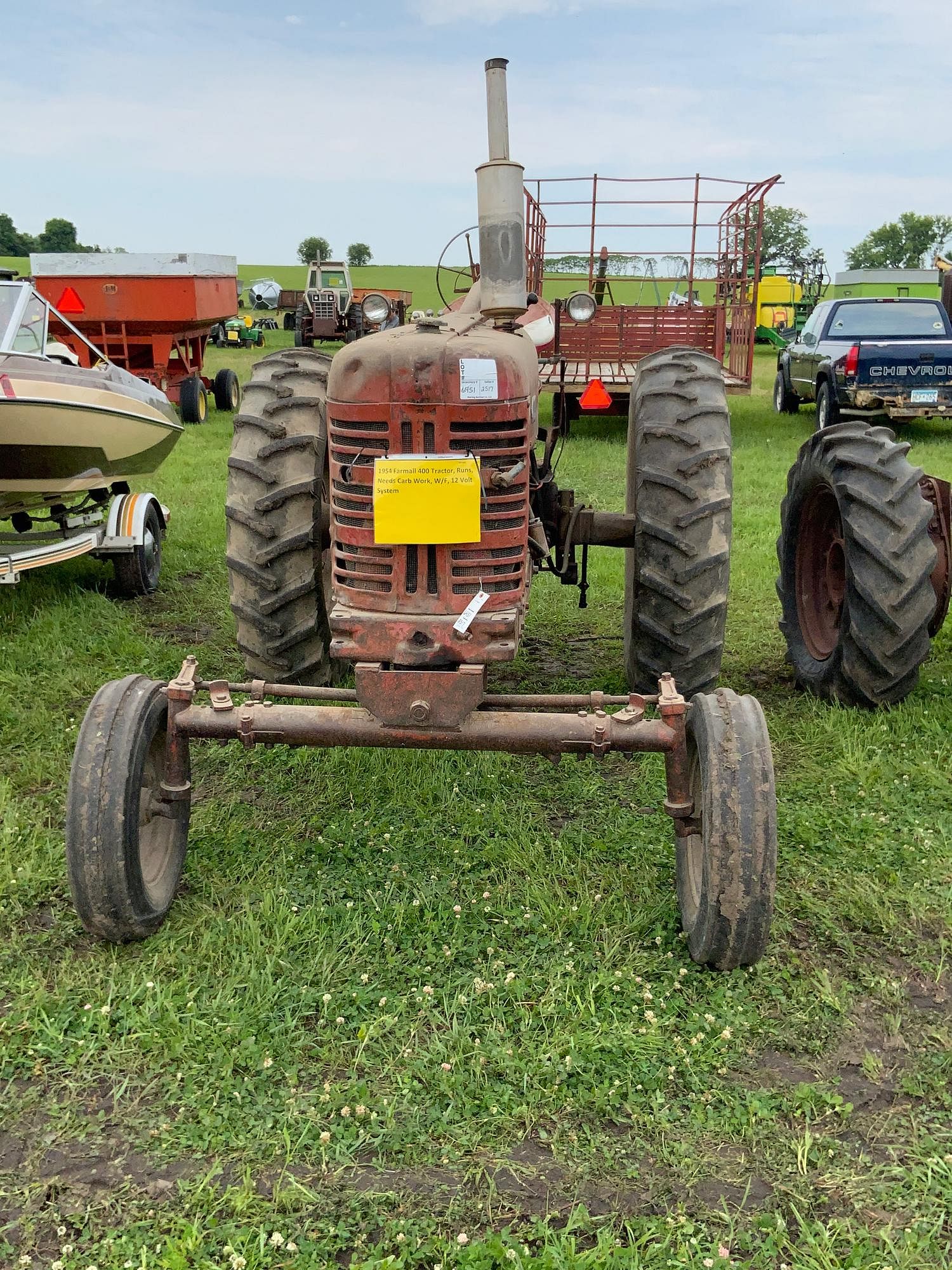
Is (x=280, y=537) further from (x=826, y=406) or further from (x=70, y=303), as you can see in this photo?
(x=826, y=406)

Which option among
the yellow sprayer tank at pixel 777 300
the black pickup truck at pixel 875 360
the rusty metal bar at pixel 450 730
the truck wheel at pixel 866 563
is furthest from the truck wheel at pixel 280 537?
the yellow sprayer tank at pixel 777 300

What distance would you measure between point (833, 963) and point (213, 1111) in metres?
1.79

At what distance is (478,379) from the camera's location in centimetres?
304

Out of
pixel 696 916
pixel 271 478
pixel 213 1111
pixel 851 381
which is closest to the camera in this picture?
pixel 213 1111

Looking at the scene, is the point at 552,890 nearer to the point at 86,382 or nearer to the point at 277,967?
the point at 277,967

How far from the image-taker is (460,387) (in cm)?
303

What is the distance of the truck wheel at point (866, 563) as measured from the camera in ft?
13.9

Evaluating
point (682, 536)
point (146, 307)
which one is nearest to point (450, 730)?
point (682, 536)

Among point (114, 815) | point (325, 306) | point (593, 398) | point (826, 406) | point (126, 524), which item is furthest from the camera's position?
point (325, 306)

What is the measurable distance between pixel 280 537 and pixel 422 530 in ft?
3.32

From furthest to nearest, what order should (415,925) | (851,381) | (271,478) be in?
(851,381)
(271,478)
(415,925)

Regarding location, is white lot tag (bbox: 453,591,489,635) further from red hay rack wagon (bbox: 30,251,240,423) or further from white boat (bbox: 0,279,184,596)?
red hay rack wagon (bbox: 30,251,240,423)

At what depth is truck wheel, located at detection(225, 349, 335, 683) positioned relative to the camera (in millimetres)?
3848

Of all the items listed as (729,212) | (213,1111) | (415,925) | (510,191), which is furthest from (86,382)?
(729,212)
